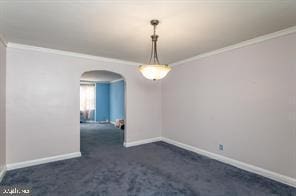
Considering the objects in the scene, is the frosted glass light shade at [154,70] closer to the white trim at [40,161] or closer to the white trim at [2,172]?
the white trim at [40,161]

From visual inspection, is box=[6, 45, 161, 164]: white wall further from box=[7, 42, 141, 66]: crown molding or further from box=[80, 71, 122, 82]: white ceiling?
box=[80, 71, 122, 82]: white ceiling

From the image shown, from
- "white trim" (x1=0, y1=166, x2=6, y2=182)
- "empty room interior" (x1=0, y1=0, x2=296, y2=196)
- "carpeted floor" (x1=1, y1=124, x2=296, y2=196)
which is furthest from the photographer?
"white trim" (x1=0, y1=166, x2=6, y2=182)

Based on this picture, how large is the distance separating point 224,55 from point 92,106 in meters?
7.81

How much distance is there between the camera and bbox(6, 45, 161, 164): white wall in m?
3.24

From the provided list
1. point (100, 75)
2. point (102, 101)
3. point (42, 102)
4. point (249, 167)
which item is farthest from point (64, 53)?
point (102, 101)

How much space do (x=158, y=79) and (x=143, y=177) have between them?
5.70 ft

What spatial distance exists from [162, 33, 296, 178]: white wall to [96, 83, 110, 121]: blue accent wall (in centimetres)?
590

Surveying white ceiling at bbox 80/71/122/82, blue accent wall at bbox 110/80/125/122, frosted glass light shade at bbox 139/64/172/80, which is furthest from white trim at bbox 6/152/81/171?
blue accent wall at bbox 110/80/125/122

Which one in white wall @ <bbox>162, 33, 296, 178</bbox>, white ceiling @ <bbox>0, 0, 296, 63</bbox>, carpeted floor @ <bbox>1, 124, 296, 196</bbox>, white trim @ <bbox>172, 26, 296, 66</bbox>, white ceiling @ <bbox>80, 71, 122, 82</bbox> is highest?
white ceiling @ <bbox>80, 71, 122, 82</bbox>

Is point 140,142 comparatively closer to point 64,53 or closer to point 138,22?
point 64,53

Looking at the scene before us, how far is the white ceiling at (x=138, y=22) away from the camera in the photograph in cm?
192

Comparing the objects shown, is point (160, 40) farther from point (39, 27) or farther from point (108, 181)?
point (108, 181)

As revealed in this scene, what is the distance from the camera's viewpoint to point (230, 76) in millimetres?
3457

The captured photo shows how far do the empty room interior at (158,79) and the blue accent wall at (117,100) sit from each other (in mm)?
3612
